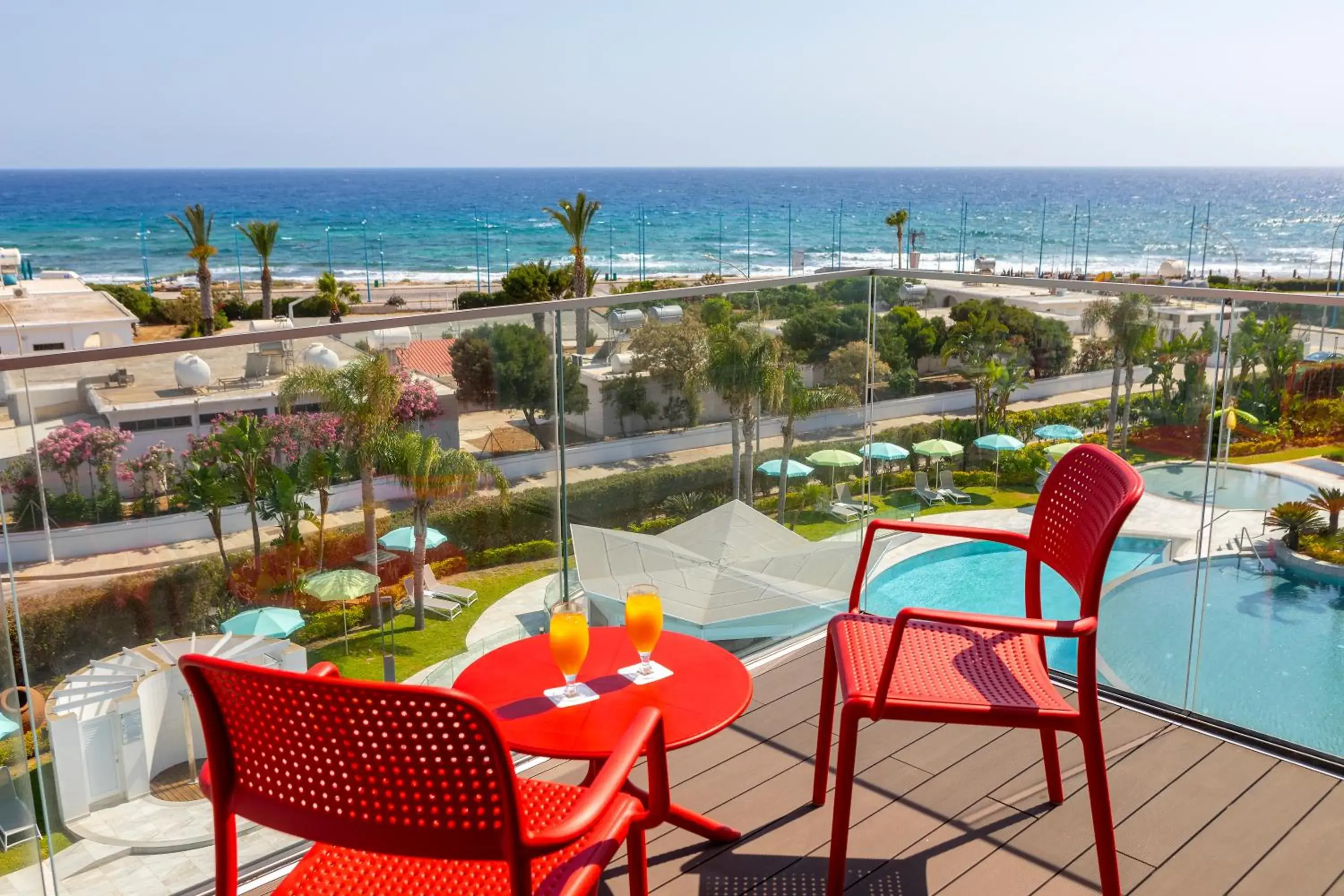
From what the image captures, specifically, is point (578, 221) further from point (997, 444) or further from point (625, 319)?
point (625, 319)

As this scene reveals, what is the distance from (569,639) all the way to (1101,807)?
3.41ft

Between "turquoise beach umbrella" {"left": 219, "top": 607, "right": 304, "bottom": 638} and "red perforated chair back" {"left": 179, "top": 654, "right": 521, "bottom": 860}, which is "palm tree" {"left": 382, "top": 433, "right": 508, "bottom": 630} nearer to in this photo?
"turquoise beach umbrella" {"left": 219, "top": 607, "right": 304, "bottom": 638}

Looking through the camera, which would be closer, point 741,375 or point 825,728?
point 825,728

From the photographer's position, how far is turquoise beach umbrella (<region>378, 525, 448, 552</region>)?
2.28m

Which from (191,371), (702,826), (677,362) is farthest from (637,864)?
(677,362)

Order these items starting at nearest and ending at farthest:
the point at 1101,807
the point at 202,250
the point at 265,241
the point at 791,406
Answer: the point at 1101,807
the point at 791,406
the point at 202,250
the point at 265,241

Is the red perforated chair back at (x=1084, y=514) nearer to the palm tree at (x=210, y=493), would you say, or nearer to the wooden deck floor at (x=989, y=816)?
the wooden deck floor at (x=989, y=816)

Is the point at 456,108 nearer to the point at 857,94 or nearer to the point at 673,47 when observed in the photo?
the point at 673,47

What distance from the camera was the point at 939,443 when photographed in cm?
359

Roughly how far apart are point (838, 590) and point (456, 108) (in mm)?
89795

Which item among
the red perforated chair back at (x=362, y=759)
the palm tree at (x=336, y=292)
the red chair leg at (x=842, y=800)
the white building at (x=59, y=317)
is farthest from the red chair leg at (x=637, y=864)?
the palm tree at (x=336, y=292)

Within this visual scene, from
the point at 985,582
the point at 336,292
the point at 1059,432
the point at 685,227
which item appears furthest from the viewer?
the point at 685,227

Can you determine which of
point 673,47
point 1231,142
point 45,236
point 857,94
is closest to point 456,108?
point 673,47

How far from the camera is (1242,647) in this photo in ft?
9.61
